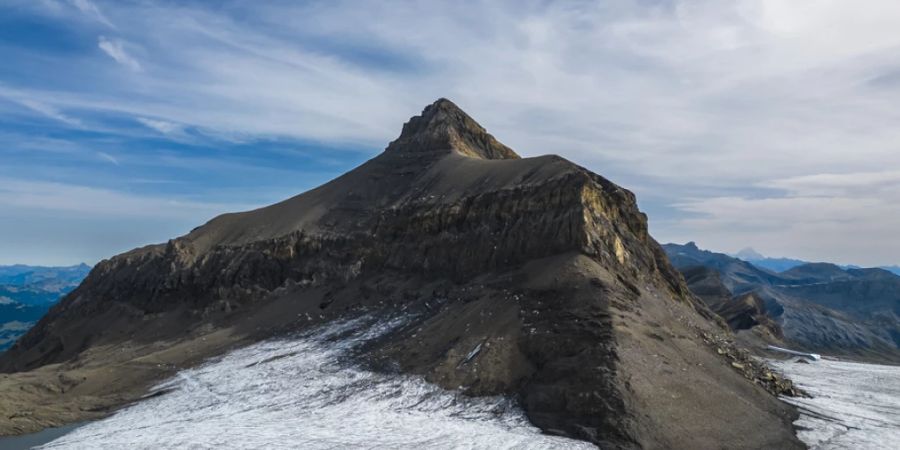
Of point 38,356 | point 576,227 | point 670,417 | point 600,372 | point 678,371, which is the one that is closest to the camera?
point 670,417

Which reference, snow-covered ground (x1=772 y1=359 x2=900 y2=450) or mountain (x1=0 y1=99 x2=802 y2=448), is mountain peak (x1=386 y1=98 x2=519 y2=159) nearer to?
mountain (x1=0 y1=99 x2=802 y2=448)

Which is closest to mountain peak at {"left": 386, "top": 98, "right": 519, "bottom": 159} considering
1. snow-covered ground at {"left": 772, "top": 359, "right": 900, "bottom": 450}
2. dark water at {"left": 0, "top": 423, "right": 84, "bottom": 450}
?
snow-covered ground at {"left": 772, "top": 359, "right": 900, "bottom": 450}

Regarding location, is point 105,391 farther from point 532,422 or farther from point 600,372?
point 600,372

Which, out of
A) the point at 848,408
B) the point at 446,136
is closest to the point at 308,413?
the point at 848,408

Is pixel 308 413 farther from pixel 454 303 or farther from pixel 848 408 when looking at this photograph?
pixel 848 408

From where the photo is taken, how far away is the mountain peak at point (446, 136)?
254 ft

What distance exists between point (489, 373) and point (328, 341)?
53.3 feet

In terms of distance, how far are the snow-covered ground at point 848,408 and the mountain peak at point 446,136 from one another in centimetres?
4258

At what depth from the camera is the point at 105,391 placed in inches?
1682

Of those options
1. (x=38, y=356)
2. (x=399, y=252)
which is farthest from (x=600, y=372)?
(x=38, y=356)

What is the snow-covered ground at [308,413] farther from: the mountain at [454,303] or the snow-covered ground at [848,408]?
the snow-covered ground at [848,408]

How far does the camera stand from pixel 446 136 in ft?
255

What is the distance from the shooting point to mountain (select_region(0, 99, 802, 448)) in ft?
95.0

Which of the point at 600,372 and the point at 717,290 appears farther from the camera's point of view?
the point at 717,290
